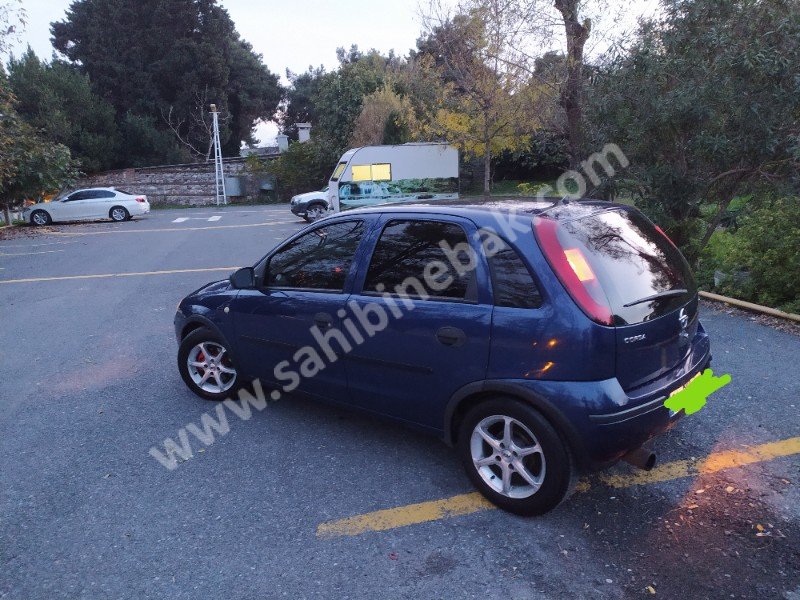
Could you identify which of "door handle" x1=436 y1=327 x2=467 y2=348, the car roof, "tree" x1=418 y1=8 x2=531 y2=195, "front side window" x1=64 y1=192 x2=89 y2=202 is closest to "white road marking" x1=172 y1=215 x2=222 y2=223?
"front side window" x1=64 y1=192 x2=89 y2=202

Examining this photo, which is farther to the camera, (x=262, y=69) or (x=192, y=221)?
(x=262, y=69)

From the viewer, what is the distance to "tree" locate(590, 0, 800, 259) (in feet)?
21.4

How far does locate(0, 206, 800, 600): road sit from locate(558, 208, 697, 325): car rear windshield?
1089mm

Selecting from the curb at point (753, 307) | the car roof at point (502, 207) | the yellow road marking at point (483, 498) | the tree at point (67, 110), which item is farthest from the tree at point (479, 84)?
the tree at point (67, 110)

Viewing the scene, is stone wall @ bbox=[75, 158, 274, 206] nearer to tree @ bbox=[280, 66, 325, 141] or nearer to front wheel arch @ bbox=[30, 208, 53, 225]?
front wheel arch @ bbox=[30, 208, 53, 225]

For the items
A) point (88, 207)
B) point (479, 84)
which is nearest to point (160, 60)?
point (88, 207)

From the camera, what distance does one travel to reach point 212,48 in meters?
41.0

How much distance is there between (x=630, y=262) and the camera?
128 inches

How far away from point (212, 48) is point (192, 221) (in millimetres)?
23323

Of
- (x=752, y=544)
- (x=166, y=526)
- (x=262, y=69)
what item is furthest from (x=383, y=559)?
(x=262, y=69)

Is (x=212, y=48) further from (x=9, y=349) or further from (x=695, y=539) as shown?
(x=695, y=539)

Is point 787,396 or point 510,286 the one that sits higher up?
point 510,286

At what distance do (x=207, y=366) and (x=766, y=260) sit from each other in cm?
634

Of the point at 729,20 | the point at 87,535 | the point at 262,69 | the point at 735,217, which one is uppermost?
the point at 262,69
